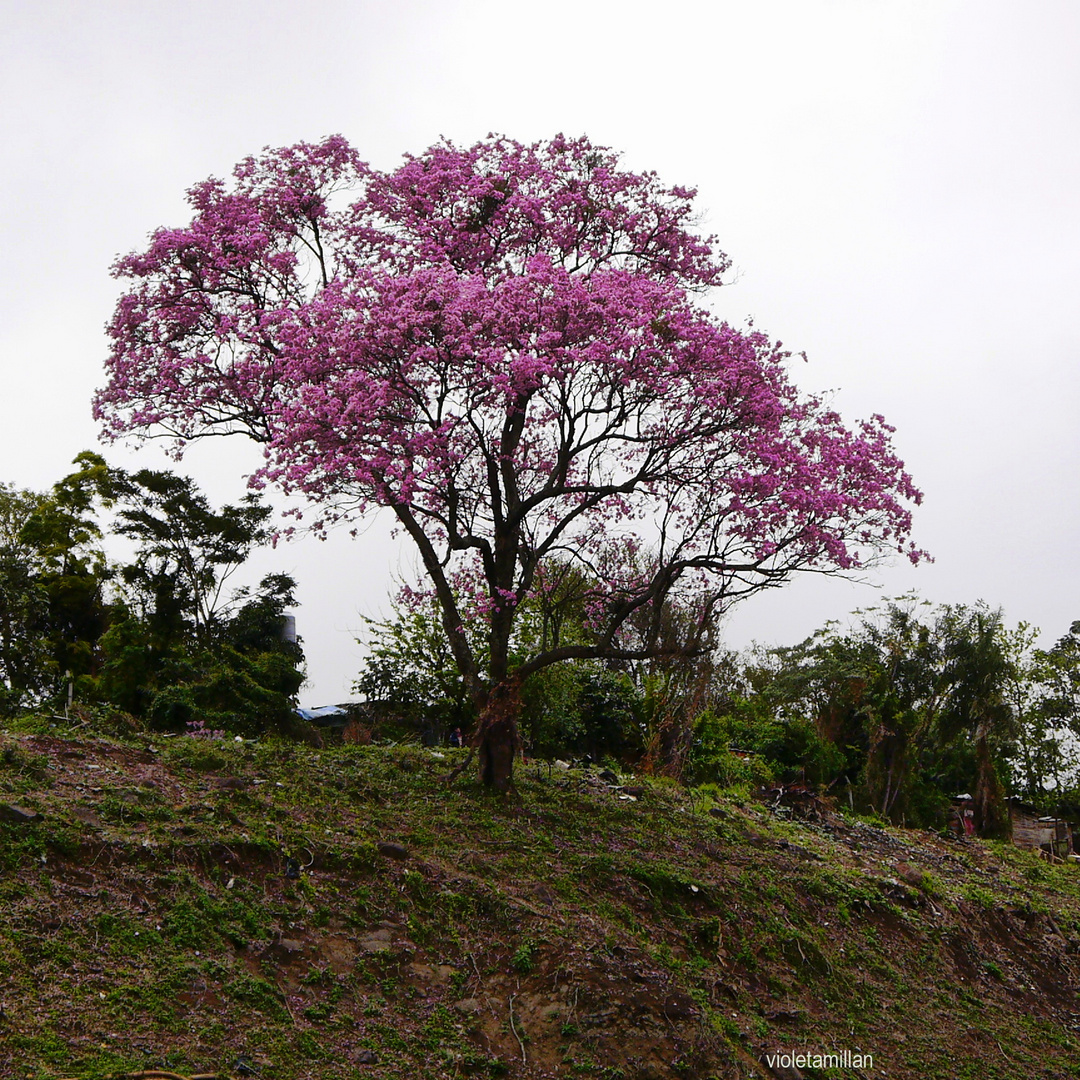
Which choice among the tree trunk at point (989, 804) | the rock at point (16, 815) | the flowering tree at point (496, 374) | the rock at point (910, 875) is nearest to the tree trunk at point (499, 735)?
the flowering tree at point (496, 374)

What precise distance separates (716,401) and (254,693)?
8707 mm

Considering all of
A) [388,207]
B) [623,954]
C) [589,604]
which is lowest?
[623,954]

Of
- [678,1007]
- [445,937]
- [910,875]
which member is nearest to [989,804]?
[910,875]

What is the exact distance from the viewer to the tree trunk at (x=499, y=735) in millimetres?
12828

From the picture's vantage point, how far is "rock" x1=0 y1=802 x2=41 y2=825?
8625 millimetres

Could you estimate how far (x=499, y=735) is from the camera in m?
13.1

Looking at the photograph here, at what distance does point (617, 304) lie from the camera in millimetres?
11547

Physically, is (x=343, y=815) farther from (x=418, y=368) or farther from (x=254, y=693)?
(x=254, y=693)

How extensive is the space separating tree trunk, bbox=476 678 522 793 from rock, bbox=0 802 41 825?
5.35 m

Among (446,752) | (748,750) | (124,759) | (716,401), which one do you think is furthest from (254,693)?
(748,750)

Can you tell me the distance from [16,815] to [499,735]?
5.82m

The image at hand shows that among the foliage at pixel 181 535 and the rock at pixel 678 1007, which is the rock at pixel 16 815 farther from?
the foliage at pixel 181 535

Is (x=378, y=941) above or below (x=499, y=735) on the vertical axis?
below

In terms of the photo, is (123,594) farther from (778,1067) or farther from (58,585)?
(778,1067)
